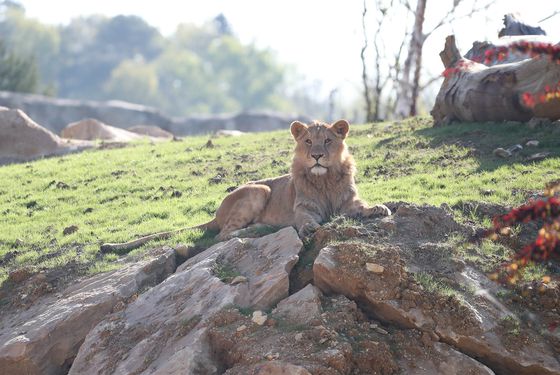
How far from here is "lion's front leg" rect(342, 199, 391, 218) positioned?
9422 millimetres

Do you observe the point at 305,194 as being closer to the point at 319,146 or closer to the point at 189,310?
the point at 319,146

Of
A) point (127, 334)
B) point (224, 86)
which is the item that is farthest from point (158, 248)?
point (224, 86)

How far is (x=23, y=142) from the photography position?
806 inches

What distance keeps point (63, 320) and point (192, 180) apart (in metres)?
6.31

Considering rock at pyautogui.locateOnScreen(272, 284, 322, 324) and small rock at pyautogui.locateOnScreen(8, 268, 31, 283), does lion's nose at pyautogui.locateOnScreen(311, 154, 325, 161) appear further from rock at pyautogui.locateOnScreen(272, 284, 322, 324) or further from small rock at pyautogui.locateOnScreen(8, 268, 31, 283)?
small rock at pyautogui.locateOnScreen(8, 268, 31, 283)

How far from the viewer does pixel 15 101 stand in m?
34.6

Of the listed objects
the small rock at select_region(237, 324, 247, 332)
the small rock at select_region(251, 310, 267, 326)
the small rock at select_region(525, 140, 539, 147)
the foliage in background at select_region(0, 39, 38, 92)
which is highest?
the foliage in background at select_region(0, 39, 38, 92)

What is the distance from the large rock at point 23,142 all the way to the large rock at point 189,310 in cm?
1228

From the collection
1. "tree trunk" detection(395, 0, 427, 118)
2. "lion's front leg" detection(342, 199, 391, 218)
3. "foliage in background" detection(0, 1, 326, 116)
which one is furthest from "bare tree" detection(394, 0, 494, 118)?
"foliage in background" detection(0, 1, 326, 116)

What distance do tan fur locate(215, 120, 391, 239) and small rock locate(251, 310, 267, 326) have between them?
205cm

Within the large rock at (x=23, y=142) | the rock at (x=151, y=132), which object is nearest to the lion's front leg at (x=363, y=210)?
the large rock at (x=23, y=142)

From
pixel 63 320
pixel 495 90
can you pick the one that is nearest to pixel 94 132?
pixel 495 90

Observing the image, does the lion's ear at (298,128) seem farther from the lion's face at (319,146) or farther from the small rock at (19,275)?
the small rock at (19,275)

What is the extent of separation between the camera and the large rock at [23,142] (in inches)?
802
